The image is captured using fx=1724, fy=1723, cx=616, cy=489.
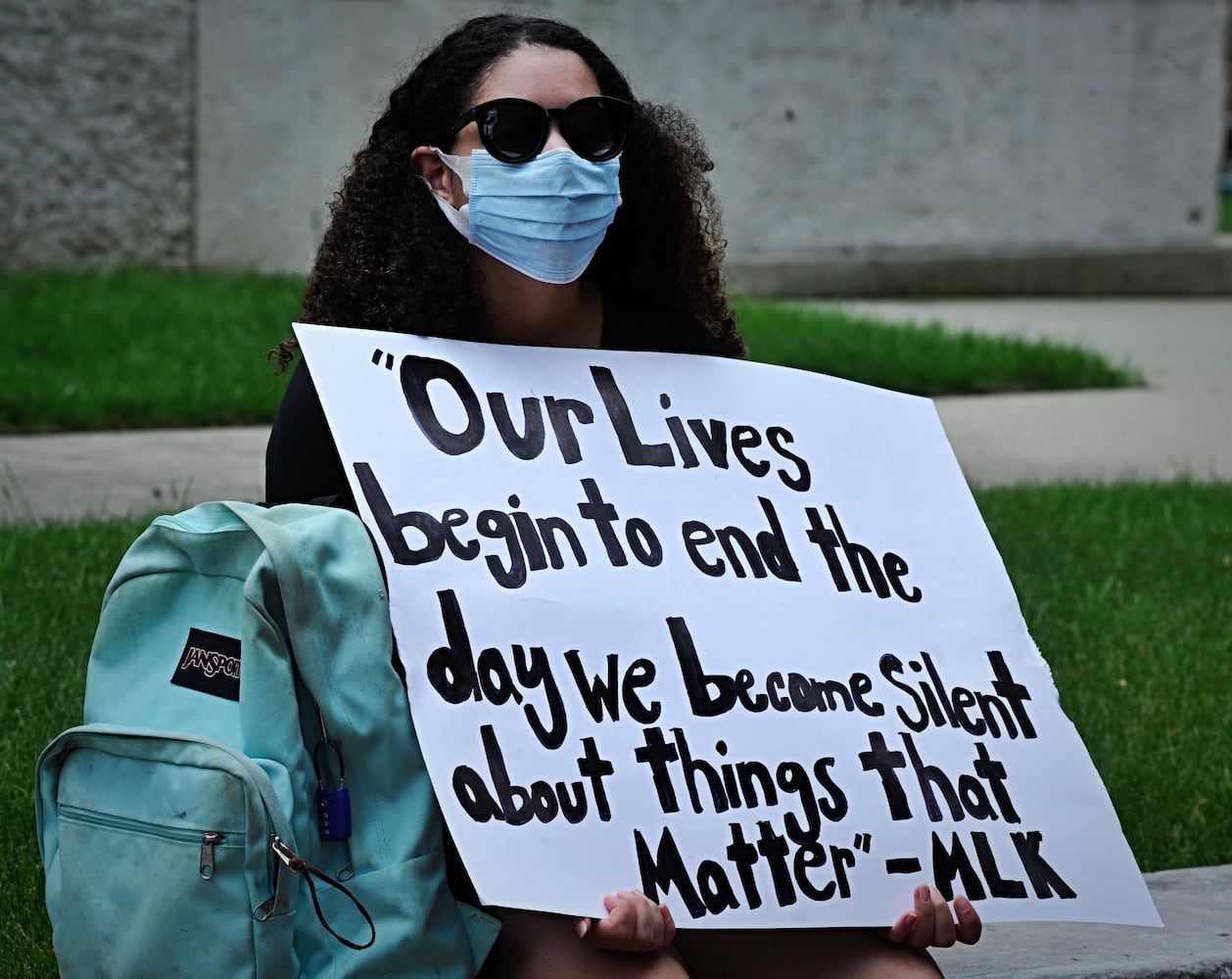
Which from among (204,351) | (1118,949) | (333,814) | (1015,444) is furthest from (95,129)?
(333,814)

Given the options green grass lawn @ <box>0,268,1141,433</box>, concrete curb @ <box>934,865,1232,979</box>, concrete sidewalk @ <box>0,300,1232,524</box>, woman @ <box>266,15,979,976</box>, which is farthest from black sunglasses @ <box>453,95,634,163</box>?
green grass lawn @ <box>0,268,1141,433</box>

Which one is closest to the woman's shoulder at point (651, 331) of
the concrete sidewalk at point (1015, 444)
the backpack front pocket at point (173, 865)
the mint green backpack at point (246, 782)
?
the mint green backpack at point (246, 782)

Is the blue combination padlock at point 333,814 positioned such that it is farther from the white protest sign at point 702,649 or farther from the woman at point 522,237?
the woman at point 522,237

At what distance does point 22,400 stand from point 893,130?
6.93 m

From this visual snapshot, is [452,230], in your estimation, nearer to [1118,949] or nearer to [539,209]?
[539,209]

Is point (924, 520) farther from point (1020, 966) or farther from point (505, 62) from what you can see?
point (505, 62)

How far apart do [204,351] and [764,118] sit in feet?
17.3

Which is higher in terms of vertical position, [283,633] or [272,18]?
[283,633]

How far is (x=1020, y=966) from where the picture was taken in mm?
2508

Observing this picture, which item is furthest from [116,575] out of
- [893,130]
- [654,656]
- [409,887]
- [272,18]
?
[893,130]

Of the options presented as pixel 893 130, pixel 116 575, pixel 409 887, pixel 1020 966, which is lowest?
pixel 893 130

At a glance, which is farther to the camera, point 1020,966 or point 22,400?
point 22,400

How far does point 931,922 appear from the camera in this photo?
2.02 m

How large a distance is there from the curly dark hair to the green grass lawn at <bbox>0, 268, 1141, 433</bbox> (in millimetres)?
3560
